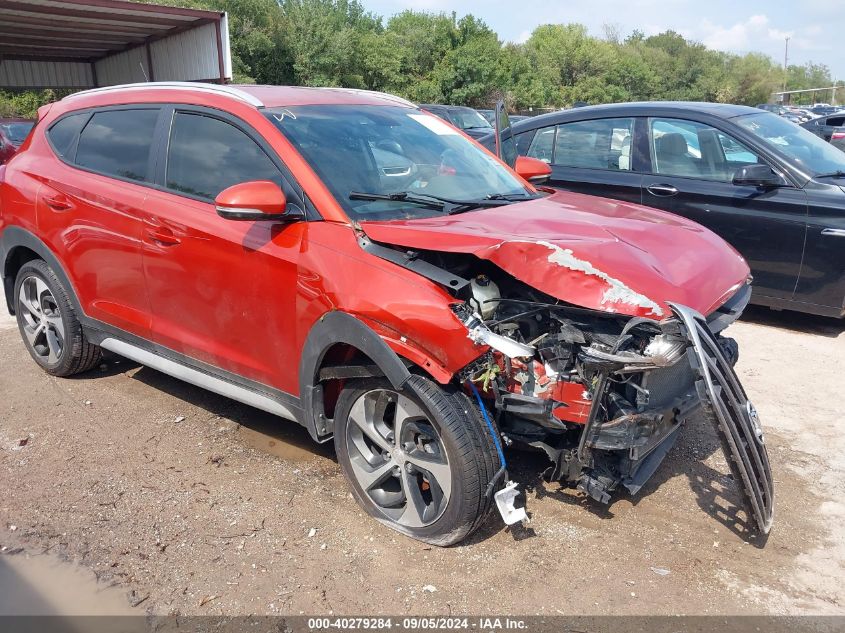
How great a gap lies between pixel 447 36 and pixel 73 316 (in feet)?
149

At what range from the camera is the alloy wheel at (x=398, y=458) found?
10.2ft

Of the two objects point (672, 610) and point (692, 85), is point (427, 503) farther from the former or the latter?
point (692, 85)

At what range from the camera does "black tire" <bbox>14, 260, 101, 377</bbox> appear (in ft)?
15.7

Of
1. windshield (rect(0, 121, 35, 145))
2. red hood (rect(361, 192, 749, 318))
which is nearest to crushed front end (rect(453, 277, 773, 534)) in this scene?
red hood (rect(361, 192, 749, 318))

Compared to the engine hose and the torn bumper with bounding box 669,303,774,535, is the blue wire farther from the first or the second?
the torn bumper with bounding box 669,303,774,535

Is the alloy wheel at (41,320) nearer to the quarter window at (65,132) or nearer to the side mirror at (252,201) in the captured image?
the quarter window at (65,132)

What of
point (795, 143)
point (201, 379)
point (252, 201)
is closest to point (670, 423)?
point (252, 201)

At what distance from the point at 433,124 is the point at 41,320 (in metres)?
3.12

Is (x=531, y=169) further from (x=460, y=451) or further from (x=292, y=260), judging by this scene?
(x=460, y=451)

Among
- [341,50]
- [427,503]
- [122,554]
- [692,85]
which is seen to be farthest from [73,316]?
[692,85]

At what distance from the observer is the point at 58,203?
15.1 feet

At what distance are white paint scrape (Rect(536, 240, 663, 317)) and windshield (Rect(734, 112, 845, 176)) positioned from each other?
3.85 meters

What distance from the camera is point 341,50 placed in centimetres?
3738

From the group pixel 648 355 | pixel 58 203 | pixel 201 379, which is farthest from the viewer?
pixel 58 203
